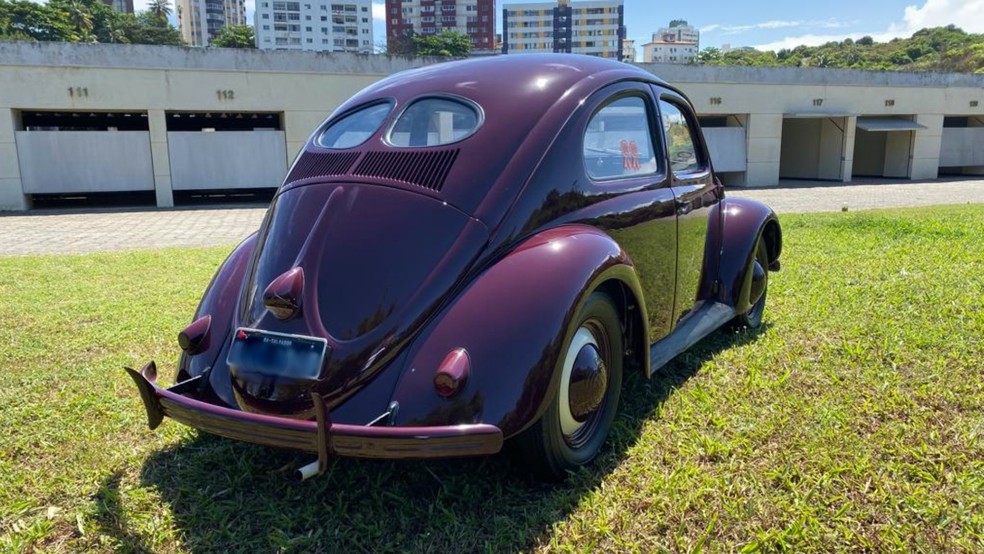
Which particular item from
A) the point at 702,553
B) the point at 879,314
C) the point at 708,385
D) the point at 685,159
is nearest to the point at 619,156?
the point at 685,159

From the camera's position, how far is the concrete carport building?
1706 cm

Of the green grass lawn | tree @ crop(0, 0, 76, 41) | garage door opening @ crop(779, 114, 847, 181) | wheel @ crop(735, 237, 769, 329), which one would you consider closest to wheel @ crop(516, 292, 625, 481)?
the green grass lawn

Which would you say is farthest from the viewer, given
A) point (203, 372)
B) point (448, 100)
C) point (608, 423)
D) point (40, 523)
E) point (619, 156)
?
point (619, 156)

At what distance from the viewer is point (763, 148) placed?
24.4 m

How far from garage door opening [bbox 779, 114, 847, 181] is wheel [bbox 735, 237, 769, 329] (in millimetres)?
22410

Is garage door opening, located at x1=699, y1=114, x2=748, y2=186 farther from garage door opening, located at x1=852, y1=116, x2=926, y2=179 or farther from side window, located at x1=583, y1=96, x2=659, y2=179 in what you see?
side window, located at x1=583, y1=96, x2=659, y2=179

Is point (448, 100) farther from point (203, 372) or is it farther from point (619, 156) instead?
point (203, 372)

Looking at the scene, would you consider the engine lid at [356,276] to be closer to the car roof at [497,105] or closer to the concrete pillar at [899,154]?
the car roof at [497,105]

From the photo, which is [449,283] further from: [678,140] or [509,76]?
[678,140]

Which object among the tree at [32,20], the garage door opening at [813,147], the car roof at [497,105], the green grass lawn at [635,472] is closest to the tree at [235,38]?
the tree at [32,20]

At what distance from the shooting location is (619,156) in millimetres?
3271

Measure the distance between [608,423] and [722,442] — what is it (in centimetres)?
50

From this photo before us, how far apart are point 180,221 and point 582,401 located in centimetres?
A: 1388

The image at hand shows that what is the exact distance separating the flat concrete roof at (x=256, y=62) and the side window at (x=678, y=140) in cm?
1522
